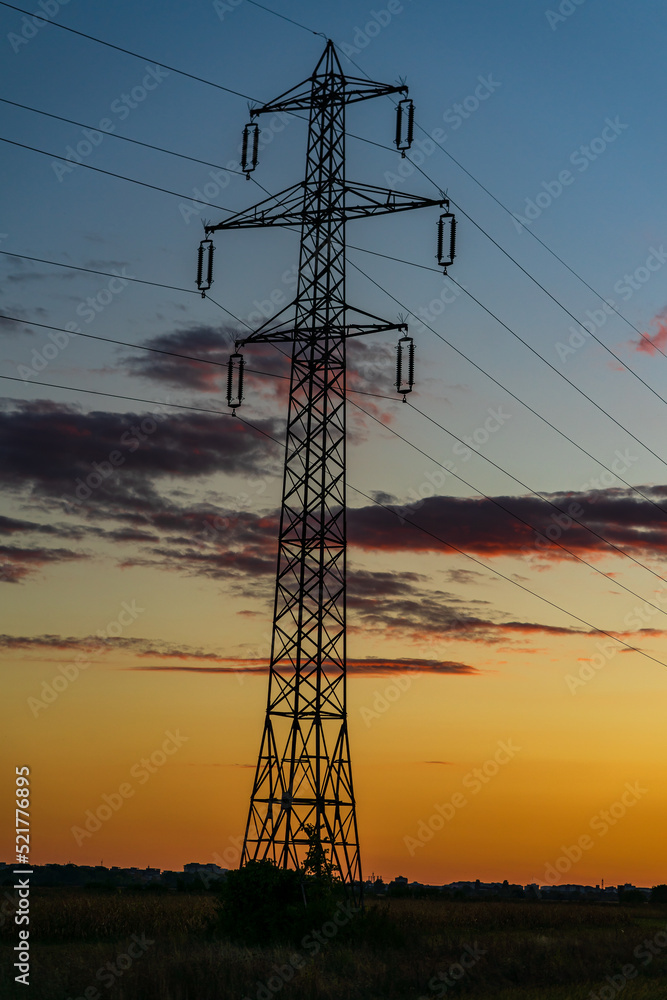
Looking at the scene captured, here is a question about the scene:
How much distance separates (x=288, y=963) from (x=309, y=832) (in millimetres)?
5337

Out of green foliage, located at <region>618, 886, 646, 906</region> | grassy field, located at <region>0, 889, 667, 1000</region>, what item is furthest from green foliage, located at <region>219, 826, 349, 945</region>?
green foliage, located at <region>618, 886, 646, 906</region>

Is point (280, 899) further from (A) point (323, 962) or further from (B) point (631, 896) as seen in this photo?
(B) point (631, 896)

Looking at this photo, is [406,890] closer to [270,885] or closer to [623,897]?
[623,897]

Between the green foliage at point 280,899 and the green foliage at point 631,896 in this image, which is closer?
the green foliage at point 280,899

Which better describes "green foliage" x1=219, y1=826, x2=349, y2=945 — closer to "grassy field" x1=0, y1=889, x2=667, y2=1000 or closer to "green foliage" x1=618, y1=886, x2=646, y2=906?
"grassy field" x1=0, y1=889, x2=667, y2=1000

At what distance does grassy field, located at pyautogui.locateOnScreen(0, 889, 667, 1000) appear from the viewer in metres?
27.9

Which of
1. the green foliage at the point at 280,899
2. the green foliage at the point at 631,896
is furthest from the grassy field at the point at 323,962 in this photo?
the green foliage at the point at 631,896

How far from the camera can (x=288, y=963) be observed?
30797 millimetres

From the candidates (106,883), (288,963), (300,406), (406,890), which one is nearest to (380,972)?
(288,963)

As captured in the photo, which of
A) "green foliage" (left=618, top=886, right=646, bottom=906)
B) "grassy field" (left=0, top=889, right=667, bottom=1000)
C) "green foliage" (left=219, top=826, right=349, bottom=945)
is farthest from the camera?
"green foliage" (left=618, top=886, right=646, bottom=906)

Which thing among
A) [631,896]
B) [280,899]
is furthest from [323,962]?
[631,896]

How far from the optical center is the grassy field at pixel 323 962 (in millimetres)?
27938

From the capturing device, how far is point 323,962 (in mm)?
31953

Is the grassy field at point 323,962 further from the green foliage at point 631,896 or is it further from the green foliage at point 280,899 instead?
the green foliage at point 631,896
